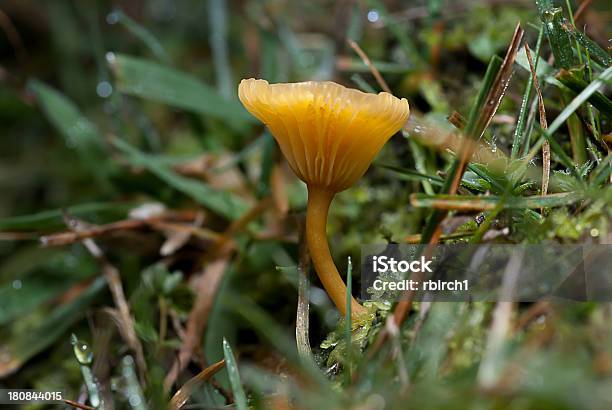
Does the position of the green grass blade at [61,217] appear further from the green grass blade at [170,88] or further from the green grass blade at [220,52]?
the green grass blade at [220,52]

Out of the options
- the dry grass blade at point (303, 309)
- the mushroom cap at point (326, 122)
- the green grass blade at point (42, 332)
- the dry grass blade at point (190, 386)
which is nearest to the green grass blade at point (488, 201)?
the mushroom cap at point (326, 122)

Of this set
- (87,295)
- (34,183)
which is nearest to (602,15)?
(87,295)

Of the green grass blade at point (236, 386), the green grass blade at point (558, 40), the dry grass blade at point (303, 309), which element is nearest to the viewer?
the green grass blade at point (236, 386)

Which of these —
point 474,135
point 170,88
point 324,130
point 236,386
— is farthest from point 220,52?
point 236,386

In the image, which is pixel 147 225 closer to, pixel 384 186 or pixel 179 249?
pixel 179 249

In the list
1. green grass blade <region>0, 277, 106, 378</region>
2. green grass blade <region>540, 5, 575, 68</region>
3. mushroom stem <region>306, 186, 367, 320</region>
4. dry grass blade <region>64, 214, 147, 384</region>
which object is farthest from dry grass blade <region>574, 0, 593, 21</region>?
green grass blade <region>0, 277, 106, 378</region>

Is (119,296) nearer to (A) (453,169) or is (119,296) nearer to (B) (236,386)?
(B) (236,386)

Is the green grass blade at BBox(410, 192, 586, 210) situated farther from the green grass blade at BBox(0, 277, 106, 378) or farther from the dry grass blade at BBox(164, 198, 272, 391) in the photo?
the green grass blade at BBox(0, 277, 106, 378)
